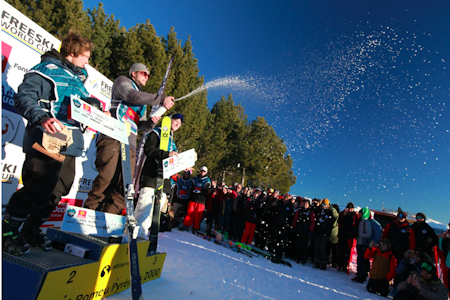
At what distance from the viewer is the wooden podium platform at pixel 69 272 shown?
169cm

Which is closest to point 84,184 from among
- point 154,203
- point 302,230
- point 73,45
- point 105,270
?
point 154,203

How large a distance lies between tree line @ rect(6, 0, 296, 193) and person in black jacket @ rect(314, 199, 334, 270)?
10.5 m

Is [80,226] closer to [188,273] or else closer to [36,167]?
[36,167]

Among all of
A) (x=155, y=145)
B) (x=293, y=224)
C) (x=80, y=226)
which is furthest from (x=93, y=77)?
(x=293, y=224)

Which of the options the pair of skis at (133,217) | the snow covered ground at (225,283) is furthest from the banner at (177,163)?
the snow covered ground at (225,283)

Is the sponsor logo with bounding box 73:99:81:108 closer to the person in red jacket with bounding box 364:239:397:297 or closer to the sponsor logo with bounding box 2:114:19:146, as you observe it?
the sponsor logo with bounding box 2:114:19:146

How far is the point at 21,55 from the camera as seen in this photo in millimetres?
3582

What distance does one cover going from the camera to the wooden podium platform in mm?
1692

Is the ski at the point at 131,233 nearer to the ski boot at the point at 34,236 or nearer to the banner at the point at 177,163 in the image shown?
the banner at the point at 177,163

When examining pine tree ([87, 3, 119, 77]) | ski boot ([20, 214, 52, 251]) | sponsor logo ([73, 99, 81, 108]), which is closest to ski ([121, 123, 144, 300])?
ski boot ([20, 214, 52, 251])

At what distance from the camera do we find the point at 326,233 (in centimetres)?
750

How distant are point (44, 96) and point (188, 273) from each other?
2.84 metres

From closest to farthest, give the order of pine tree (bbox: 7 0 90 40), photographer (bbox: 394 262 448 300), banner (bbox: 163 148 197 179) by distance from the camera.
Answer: banner (bbox: 163 148 197 179)
photographer (bbox: 394 262 448 300)
pine tree (bbox: 7 0 90 40)

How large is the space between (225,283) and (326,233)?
4955 millimetres
